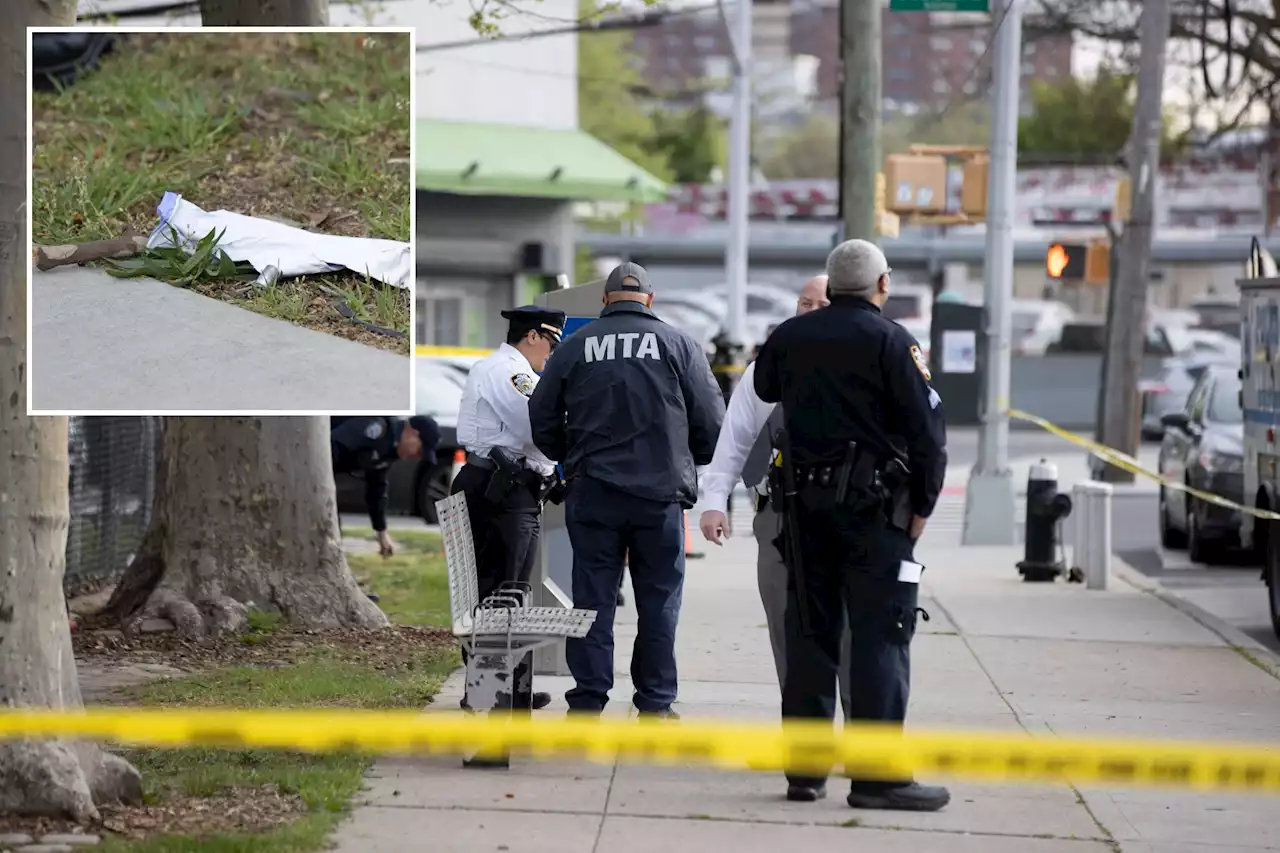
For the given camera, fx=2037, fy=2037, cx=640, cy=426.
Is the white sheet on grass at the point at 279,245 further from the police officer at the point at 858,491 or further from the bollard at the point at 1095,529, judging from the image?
the bollard at the point at 1095,529

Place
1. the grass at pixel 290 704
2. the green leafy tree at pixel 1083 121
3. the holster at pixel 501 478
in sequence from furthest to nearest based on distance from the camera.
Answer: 1. the green leafy tree at pixel 1083 121
2. the holster at pixel 501 478
3. the grass at pixel 290 704

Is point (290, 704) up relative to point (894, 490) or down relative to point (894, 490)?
down

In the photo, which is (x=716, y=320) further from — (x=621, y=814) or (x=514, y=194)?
(x=621, y=814)

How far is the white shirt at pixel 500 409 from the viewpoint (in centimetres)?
884

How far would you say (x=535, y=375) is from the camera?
9047mm

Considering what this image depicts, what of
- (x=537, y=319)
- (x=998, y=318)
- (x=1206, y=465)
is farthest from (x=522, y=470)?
(x=998, y=318)

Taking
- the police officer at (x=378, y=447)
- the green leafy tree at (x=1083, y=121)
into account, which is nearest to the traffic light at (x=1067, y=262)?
the police officer at (x=378, y=447)

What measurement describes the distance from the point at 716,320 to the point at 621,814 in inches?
1820

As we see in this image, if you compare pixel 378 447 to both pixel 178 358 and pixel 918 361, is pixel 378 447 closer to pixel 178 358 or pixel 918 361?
pixel 178 358

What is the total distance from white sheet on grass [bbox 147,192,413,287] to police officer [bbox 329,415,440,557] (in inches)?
297

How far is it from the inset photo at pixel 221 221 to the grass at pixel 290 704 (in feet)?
4.43

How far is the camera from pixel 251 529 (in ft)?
37.2

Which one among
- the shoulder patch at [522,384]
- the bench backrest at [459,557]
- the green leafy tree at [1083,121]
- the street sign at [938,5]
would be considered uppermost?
the green leafy tree at [1083,121]

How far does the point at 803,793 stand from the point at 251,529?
16.6ft
